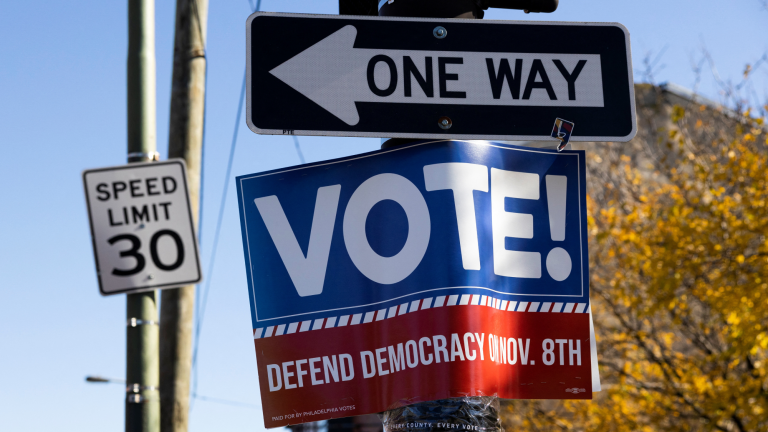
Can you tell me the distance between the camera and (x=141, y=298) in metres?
3.51

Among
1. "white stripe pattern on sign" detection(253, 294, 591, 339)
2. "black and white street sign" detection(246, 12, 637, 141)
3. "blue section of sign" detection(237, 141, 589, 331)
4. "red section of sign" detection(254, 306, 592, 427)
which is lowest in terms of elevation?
"red section of sign" detection(254, 306, 592, 427)

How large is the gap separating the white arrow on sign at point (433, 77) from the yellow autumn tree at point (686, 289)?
7879 mm

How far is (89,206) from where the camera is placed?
315 cm

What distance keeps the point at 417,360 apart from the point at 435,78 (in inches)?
31.4

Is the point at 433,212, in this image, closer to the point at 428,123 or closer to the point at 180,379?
the point at 428,123

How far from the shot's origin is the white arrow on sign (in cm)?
213

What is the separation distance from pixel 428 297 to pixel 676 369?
11.3 meters

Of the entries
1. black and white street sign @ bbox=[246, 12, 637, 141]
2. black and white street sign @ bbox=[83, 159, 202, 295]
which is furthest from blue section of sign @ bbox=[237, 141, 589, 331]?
black and white street sign @ bbox=[83, 159, 202, 295]

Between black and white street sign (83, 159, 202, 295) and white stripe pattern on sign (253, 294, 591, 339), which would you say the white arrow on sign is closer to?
white stripe pattern on sign (253, 294, 591, 339)

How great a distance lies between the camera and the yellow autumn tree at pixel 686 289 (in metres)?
10.0

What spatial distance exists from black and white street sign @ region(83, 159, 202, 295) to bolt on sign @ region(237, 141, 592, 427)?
104cm

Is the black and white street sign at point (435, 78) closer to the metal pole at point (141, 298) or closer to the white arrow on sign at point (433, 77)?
the white arrow on sign at point (433, 77)

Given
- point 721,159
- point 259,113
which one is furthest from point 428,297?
point 721,159

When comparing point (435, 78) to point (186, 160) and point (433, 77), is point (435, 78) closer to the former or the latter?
point (433, 77)
